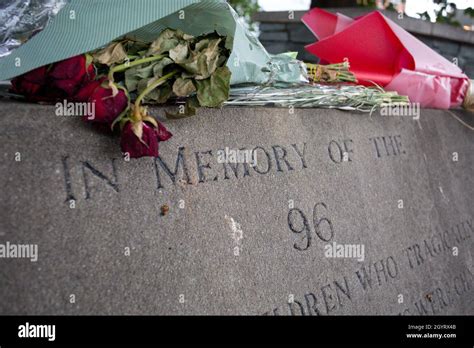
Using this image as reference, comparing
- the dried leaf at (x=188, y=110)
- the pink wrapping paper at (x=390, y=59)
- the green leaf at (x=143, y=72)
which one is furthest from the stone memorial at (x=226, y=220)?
the pink wrapping paper at (x=390, y=59)

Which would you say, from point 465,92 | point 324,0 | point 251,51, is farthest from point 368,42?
point 324,0

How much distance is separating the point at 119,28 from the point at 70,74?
0.23 metres

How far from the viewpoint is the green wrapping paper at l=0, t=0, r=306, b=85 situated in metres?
1.74

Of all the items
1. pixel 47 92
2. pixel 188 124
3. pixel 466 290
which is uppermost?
pixel 47 92

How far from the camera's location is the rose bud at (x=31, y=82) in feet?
5.65

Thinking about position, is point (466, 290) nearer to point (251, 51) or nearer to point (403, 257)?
point (403, 257)

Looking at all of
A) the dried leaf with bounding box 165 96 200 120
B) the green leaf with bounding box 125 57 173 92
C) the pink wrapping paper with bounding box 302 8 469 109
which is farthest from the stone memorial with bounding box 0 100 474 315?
the pink wrapping paper with bounding box 302 8 469 109

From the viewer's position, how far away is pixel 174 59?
6.20 feet

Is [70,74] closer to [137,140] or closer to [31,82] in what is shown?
[31,82]

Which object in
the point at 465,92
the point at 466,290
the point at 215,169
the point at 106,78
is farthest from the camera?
the point at 465,92

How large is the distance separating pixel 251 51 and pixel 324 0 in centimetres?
447

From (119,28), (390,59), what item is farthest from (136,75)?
(390,59)

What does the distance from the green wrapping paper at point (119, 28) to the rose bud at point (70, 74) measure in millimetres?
23
